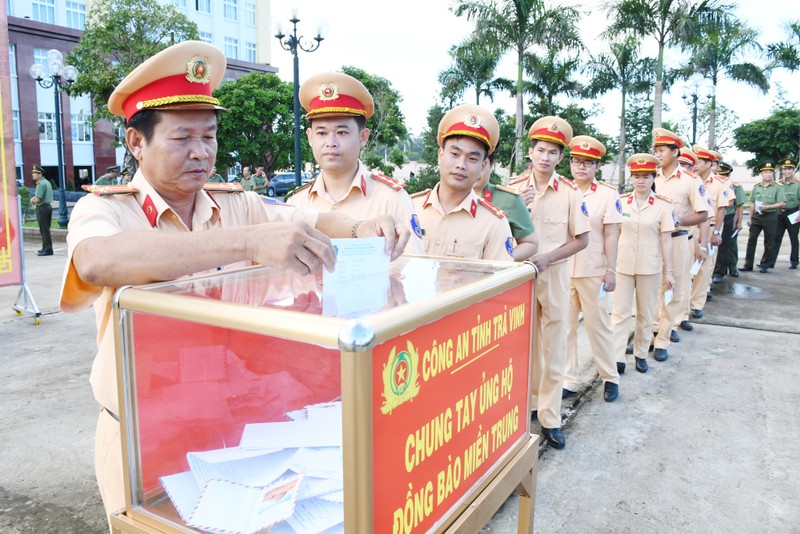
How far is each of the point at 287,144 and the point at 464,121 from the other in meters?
22.3

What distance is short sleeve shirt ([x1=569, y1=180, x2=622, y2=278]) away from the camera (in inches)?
154

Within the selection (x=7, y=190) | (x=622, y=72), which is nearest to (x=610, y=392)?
(x=7, y=190)

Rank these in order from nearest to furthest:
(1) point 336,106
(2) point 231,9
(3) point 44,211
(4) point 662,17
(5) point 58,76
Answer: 1. (1) point 336,106
2. (3) point 44,211
3. (5) point 58,76
4. (4) point 662,17
5. (2) point 231,9

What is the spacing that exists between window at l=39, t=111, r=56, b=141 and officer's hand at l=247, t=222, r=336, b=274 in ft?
102

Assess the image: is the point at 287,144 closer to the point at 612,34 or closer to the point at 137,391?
the point at 612,34

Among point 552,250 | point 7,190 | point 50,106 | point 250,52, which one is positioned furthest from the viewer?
point 250,52

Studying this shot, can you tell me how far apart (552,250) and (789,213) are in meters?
8.73

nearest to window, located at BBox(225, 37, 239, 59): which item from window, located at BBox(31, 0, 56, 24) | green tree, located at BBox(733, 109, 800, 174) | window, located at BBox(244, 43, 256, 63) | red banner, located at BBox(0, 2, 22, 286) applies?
window, located at BBox(244, 43, 256, 63)

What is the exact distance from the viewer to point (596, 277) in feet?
12.9

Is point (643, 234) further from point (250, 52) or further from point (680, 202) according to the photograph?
point (250, 52)

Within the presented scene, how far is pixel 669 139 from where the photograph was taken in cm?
550

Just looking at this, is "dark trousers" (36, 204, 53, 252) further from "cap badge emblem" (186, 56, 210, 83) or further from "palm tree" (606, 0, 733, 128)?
"palm tree" (606, 0, 733, 128)

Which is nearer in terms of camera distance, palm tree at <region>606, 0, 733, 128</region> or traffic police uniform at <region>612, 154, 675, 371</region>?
traffic police uniform at <region>612, 154, 675, 371</region>

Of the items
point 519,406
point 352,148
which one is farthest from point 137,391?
point 352,148
